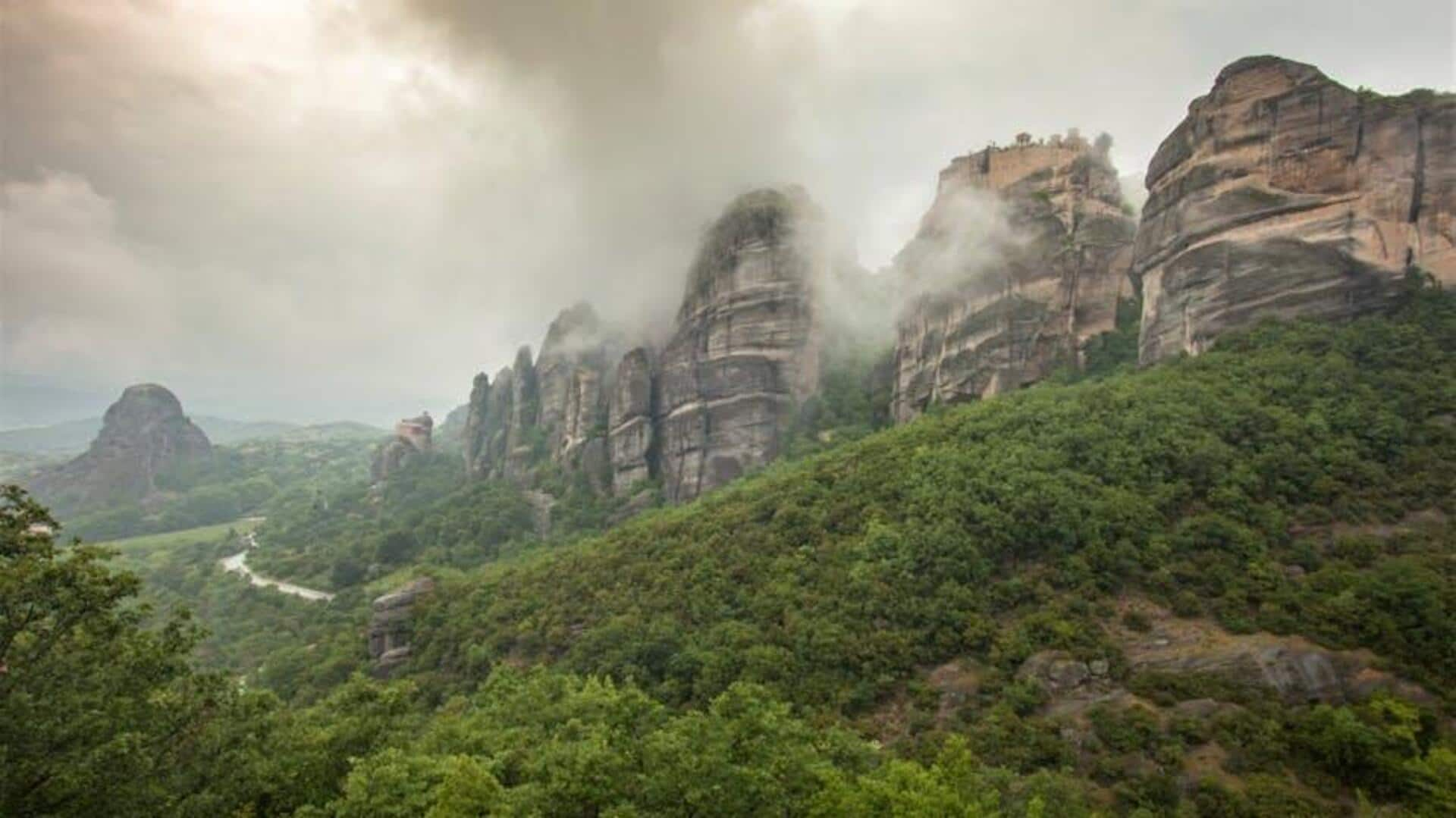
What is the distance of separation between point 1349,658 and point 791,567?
22282 millimetres

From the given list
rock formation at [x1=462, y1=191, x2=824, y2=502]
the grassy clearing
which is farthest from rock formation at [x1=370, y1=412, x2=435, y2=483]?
rock formation at [x1=462, y1=191, x2=824, y2=502]

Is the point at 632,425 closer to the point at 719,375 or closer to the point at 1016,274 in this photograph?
the point at 719,375

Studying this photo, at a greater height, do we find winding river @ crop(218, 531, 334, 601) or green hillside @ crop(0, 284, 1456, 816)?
green hillside @ crop(0, 284, 1456, 816)

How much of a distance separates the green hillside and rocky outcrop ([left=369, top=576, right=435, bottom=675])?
2.95ft

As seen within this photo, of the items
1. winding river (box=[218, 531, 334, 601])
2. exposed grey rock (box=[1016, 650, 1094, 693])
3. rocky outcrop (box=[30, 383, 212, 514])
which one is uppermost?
rocky outcrop (box=[30, 383, 212, 514])

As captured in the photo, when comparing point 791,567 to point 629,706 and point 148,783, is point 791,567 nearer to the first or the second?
point 629,706

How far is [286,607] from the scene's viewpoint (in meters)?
65.4

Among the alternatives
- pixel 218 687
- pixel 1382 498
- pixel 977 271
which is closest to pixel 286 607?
pixel 218 687

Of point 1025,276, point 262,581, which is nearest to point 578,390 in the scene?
point 262,581

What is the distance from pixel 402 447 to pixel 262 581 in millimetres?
40638

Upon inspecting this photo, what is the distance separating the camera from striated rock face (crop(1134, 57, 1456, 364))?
135ft

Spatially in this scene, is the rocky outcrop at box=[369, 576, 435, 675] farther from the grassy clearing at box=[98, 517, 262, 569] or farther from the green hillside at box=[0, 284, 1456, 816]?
the grassy clearing at box=[98, 517, 262, 569]

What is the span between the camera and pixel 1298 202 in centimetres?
4294

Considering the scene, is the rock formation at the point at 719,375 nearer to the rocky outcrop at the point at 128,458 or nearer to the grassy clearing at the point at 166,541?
the grassy clearing at the point at 166,541
